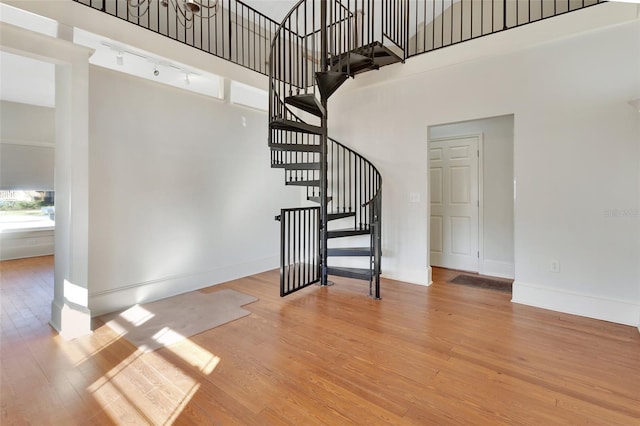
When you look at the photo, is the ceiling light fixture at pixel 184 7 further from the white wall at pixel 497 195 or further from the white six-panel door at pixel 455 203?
the white six-panel door at pixel 455 203

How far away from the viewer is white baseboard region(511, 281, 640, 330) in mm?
2736

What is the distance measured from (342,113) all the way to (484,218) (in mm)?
2725

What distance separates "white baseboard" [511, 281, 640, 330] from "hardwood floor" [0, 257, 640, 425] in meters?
0.12

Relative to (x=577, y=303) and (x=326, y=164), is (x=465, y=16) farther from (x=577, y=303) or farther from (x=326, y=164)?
(x=577, y=303)

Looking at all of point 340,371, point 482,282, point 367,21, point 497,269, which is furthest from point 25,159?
point 497,269

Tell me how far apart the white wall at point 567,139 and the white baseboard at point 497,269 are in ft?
3.62

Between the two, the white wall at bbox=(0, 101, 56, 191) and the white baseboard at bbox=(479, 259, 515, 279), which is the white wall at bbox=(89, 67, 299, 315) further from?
the white wall at bbox=(0, 101, 56, 191)

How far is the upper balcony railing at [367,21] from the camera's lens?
12.5 feet

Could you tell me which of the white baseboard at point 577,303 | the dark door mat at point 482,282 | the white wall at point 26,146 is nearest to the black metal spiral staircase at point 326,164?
the dark door mat at point 482,282

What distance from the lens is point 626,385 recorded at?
73.4 inches

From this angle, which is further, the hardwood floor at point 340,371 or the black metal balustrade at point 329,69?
the black metal balustrade at point 329,69

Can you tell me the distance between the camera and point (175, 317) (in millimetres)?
2936

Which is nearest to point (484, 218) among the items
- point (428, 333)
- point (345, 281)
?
point (345, 281)

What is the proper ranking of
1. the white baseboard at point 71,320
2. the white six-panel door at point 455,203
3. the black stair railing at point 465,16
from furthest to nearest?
the white six-panel door at point 455,203
the black stair railing at point 465,16
the white baseboard at point 71,320
